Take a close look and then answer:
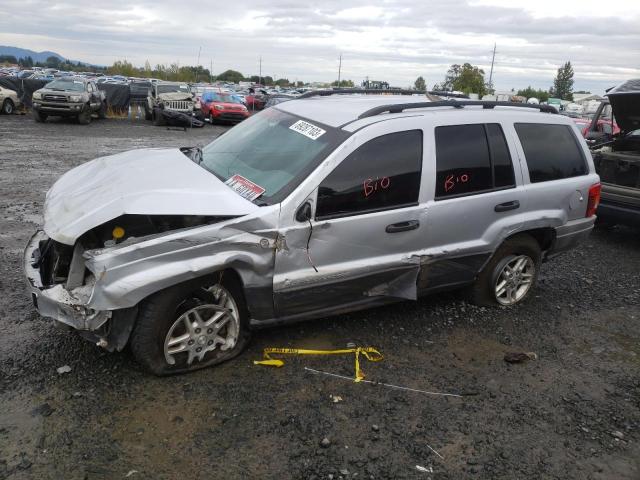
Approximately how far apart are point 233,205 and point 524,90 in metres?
108

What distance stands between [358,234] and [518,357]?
5.25 ft

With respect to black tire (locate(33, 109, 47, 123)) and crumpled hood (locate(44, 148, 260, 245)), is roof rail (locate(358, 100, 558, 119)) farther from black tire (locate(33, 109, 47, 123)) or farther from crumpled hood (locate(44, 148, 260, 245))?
black tire (locate(33, 109, 47, 123))

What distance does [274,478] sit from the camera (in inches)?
105

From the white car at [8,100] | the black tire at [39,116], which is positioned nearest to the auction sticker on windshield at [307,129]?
the black tire at [39,116]

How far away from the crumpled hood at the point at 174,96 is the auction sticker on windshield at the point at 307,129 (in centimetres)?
2068

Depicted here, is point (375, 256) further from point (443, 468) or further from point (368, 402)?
point (443, 468)

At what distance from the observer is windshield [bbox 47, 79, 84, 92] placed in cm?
2042

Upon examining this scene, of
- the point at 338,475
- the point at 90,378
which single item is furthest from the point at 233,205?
the point at 338,475

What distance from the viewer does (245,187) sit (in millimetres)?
3660

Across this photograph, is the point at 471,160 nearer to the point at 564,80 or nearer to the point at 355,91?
the point at 355,91

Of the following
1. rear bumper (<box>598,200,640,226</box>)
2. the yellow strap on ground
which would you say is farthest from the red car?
the yellow strap on ground

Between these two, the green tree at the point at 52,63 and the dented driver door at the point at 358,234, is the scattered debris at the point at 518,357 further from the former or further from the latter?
the green tree at the point at 52,63

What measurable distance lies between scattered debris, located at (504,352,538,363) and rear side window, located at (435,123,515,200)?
1304 mm

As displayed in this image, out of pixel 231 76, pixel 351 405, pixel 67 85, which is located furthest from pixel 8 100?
pixel 231 76
